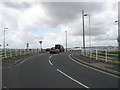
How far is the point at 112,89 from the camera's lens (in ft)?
28.3

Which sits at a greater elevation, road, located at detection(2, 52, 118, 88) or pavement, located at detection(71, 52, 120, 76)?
pavement, located at detection(71, 52, 120, 76)

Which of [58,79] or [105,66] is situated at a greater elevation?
[105,66]

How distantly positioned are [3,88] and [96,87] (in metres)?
4.54

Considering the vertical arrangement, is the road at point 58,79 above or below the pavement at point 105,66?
below

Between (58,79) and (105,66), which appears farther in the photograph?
(105,66)

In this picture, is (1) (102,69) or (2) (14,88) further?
(1) (102,69)

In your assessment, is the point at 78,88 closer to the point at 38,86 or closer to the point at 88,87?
the point at 88,87

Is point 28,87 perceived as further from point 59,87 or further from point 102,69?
point 102,69

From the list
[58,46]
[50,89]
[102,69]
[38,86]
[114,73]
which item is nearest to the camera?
[50,89]

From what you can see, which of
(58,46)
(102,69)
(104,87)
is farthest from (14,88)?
(58,46)

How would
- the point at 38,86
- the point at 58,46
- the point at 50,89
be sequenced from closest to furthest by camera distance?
the point at 50,89
the point at 38,86
the point at 58,46

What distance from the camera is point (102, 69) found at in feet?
48.9

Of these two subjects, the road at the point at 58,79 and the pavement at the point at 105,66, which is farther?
the pavement at the point at 105,66

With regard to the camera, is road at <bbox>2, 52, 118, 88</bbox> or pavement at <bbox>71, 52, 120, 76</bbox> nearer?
road at <bbox>2, 52, 118, 88</bbox>
